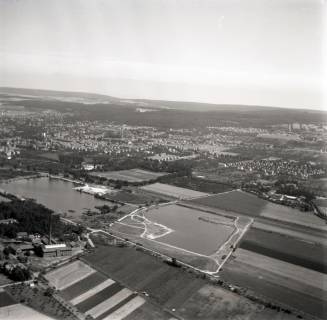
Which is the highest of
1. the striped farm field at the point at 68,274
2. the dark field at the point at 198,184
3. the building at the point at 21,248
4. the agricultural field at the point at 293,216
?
the dark field at the point at 198,184

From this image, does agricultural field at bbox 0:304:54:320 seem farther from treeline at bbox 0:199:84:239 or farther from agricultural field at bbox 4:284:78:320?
treeline at bbox 0:199:84:239

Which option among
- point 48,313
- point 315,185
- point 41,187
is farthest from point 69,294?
point 315,185

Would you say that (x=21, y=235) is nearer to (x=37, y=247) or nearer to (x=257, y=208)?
(x=37, y=247)

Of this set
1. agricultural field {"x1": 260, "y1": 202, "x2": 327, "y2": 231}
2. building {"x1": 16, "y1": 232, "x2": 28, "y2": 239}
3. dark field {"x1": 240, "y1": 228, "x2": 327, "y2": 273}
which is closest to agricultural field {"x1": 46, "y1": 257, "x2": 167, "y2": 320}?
building {"x1": 16, "y1": 232, "x2": 28, "y2": 239}

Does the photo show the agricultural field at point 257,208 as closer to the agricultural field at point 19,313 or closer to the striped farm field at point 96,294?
the striped farm field at point 96,294

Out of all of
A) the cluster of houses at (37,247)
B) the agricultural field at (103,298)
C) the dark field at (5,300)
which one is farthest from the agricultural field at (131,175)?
the dark field at (5,300)

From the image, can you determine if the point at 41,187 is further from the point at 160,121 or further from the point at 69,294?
the point at 160,121

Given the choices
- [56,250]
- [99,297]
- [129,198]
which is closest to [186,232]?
[56,250]
